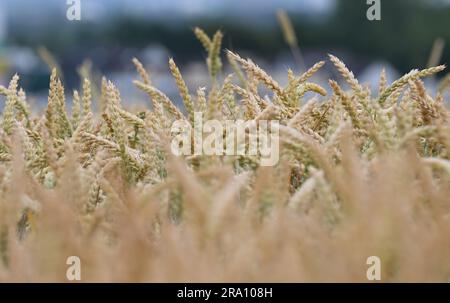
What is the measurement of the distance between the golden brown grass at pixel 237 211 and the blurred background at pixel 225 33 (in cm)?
1344

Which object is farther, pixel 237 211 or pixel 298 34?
pixel 298 34

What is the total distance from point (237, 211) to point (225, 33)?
49.3ft

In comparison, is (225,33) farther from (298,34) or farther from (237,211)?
(237,211)

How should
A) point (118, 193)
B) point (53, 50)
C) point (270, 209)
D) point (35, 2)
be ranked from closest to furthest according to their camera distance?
point (270, 209) → point (118, 193) → point (53, 50) → point (35, 2)

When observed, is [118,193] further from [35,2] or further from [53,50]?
[35,2]

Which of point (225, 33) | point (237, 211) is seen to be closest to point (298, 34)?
point (225, 33)

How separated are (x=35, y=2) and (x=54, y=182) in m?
20.4

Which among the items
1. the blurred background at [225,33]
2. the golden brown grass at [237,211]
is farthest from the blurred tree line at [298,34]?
the golden brown grass at [237,211]

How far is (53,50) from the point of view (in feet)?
59.0

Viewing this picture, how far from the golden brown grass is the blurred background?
44.1 feet

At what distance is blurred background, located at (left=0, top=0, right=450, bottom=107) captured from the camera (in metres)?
16.2

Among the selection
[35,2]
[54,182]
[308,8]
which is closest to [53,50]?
[35,2]

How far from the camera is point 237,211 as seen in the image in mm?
903

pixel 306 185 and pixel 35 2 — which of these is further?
pixel 35 2
